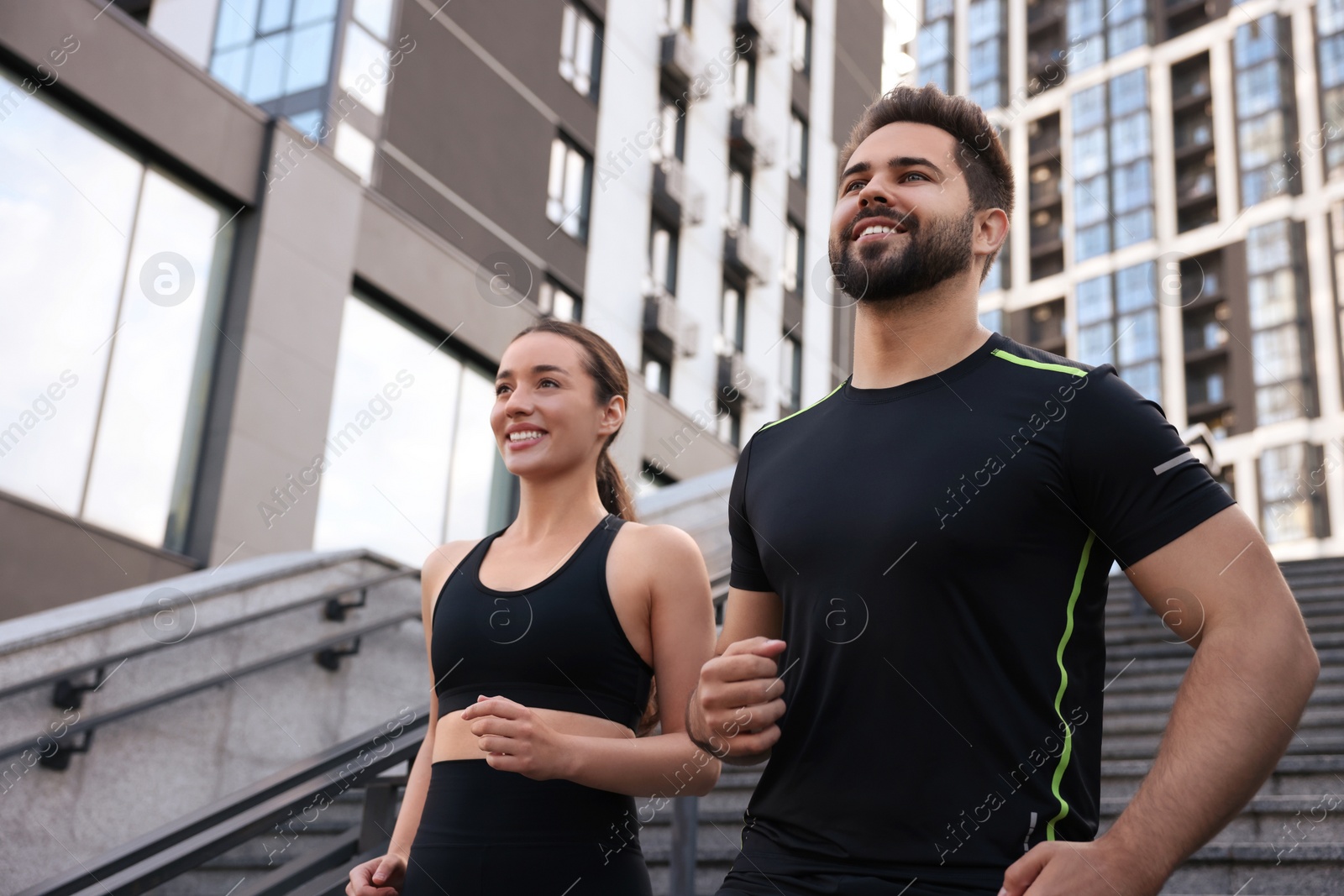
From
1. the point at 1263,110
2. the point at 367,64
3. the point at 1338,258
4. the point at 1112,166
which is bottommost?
the point at 367,64

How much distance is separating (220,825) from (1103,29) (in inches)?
2669

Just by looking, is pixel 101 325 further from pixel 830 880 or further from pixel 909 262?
pixel 830 880

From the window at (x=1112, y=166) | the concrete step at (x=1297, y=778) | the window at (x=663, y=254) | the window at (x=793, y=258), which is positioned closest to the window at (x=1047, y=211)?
the window at (x=1112, y=166)

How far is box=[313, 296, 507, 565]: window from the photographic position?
1323cm

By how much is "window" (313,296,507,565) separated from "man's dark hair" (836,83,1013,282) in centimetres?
1045

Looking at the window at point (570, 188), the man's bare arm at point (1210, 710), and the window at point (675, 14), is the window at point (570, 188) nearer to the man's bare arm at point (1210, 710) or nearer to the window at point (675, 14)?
the window at point (675, 14)

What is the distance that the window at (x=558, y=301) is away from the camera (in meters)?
18.5

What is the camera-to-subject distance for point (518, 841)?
8.18ft


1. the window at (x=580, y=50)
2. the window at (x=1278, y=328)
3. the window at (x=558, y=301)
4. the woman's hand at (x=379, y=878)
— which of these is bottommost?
the woman's hand at (x=379, y=878)

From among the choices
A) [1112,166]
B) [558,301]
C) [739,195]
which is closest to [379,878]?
Answer: [558,301]

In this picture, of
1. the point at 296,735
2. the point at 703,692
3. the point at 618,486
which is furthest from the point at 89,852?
the point at 703,692

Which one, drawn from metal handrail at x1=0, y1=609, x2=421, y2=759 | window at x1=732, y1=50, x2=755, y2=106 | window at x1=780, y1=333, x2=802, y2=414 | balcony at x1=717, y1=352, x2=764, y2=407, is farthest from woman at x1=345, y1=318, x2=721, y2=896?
window at x1=732, y1=50, x2=755, y2=106

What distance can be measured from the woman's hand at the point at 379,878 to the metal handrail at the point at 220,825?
764 millimetres

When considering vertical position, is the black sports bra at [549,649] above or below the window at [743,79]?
below
